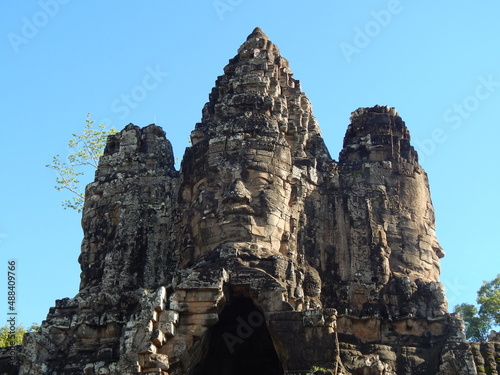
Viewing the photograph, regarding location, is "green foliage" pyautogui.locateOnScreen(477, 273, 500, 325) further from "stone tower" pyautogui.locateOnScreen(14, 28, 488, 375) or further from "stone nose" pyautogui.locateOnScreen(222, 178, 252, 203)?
"stone nose" pyautogui.locateOnScreen(222, 178, 252, 203)

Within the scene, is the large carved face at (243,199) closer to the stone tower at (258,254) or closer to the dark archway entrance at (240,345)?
the stone tower at (258,254)

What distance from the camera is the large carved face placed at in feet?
69.6

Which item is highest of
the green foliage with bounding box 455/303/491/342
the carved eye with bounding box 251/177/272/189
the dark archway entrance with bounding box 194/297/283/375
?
the carved eye with bounding box 251/177/272/189

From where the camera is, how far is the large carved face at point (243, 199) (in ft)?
69.6

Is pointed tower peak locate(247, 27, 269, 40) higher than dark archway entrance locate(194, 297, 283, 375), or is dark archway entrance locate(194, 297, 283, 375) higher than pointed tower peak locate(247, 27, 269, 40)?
pointed tower peak locate(247, 27, 269, 40)

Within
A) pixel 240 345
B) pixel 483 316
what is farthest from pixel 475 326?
pixel 240 345

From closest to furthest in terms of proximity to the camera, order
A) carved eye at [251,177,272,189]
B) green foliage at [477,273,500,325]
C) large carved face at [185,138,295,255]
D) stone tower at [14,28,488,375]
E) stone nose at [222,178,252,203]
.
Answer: stone tower at [14,28,488,375]
large carved face at [185,138,295,255]
stone nose at [222,178,252,203]
carved eye at [251,177,272,189]
green foliage at [477,273,500,325]

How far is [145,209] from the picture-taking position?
24.2 m

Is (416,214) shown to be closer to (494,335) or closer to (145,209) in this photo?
(494,335)

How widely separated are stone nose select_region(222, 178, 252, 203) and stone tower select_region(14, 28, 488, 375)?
4 centimetres

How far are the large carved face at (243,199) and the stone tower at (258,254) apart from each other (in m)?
0.04

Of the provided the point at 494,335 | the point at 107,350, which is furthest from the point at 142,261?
the point at 494,335

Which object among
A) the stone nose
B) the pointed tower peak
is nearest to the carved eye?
the stone nose

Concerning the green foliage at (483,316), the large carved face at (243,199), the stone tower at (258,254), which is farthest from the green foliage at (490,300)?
the large carved face at (243,199)
